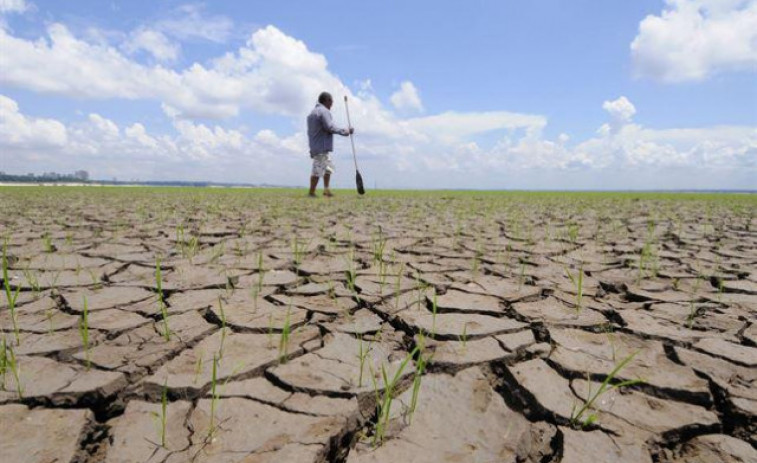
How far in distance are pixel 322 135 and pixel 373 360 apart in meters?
6.70

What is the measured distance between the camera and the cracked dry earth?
1010 millimetres

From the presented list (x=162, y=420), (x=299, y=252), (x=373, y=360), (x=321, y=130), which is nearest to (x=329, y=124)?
(x=321, y=130)

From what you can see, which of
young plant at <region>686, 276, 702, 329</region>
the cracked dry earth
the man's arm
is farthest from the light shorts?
Result: young plant at <region>686, 276, 702, 329</region>

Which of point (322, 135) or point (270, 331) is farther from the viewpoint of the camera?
point (322, 135)

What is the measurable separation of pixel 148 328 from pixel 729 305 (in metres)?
2.31

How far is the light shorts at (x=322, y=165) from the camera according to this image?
25.6ft

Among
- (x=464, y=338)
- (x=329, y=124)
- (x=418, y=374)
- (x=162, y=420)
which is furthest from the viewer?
(x=329, y=124)

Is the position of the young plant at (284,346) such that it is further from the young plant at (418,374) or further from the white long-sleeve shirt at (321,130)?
the white long-sleeve shirt at (321,130)

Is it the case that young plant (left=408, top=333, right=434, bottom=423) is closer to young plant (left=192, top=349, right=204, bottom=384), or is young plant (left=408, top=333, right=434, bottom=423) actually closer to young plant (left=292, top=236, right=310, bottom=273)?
young plant (left=192, top=349, right=204, bottom=384)

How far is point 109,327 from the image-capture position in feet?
5.25

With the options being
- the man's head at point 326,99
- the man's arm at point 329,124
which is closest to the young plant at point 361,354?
the man's arm at point 329,124

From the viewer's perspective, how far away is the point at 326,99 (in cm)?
750

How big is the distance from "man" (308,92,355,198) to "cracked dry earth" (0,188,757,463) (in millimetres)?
4918

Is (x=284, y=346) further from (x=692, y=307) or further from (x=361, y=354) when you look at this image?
(x=692, y=307)
